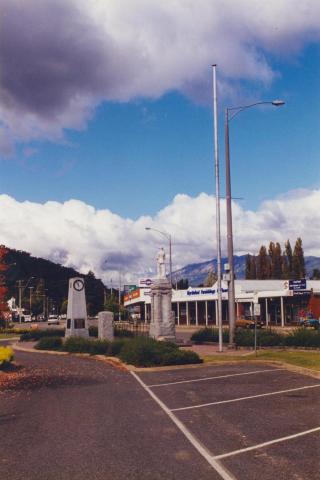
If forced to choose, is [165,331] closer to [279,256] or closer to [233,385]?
[233,385]

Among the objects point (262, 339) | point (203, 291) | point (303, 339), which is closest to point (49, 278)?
point (203, 291)

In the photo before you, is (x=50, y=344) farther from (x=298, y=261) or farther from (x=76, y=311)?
(x=298, y=261)

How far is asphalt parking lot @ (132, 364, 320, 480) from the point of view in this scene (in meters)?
7.64

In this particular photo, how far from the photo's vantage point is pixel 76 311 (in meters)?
38.2

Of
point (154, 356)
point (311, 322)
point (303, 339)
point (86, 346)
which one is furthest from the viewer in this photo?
point (311, 322)

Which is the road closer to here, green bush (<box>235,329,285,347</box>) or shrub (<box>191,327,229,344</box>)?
green bush (<box>235,329,285,347</box>)

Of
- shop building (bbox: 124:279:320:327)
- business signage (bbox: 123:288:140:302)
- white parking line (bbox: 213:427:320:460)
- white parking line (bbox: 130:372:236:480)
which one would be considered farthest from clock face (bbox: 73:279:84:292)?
business signage (bbox: 123:288:140:302)

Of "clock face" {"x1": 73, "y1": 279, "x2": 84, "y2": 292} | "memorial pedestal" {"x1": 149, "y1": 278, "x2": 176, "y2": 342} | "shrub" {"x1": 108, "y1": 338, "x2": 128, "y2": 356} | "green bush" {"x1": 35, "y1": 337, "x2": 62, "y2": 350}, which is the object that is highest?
"clock face" {"x1": 73, "y1": 279, "x2": 84, "y2": 292}

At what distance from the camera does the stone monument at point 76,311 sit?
3803 centimetres

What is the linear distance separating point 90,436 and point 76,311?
29051mm

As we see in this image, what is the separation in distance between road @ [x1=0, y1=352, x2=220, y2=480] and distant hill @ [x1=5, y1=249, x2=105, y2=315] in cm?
12947

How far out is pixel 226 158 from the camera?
3206cm

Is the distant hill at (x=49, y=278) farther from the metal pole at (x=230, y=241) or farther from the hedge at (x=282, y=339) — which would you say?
the metal pole at (x=230, y=241)

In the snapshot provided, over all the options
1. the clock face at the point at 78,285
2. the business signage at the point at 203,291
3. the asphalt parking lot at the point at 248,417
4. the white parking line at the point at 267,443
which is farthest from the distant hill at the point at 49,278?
the white parking line at the point at 267,443
